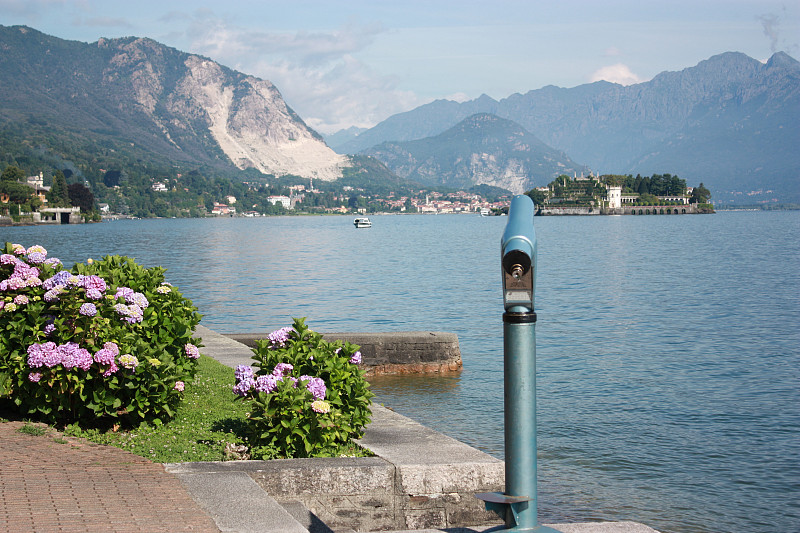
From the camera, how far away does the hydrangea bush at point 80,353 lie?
8539 millimetres

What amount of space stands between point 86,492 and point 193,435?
6.84ft

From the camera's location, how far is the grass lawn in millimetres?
8062

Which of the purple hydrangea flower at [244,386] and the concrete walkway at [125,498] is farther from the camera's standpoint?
the purple hydrangea flower at [244,386]

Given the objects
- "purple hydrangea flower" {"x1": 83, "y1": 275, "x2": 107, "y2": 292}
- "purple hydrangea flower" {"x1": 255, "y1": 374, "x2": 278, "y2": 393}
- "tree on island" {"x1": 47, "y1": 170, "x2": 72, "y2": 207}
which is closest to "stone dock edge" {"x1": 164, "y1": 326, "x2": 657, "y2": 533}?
"purple hydrangea flower" {"x1": 255, "y1": 374, "x2": 278, "y2": 393}

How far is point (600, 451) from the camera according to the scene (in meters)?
12.6

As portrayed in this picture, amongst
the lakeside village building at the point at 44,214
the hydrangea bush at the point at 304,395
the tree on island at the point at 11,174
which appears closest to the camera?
the hydrangea bush at the point at 304,395

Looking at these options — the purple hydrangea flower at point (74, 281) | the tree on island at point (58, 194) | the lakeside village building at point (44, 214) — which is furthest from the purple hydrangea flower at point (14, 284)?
the tree on island at point (58, 194)

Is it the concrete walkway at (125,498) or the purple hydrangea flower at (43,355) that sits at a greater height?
the purple hydrangea flower at (43,355)

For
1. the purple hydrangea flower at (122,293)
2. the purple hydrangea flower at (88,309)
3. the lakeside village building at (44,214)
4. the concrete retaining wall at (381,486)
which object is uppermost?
the lakeside village building at (44,214)

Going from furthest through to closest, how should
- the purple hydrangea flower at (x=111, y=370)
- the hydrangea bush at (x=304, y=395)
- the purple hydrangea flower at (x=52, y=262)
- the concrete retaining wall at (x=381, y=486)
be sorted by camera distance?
the purple hydrangea flower at (x=52, y=262) → the purple hydrangea flower at (x=111, y=370) → the hydrangea bush at (x=304, y=395) → the concrete retaining wall at (x=381, y=486)

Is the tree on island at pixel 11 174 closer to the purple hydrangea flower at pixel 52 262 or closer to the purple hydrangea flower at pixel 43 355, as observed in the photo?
the purple hydrangea flower at pixel 52 262

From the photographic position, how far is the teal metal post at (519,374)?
4809 mm

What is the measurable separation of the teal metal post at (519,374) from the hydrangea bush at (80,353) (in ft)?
15.6

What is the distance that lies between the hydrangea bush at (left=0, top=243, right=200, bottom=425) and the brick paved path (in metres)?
0.56
